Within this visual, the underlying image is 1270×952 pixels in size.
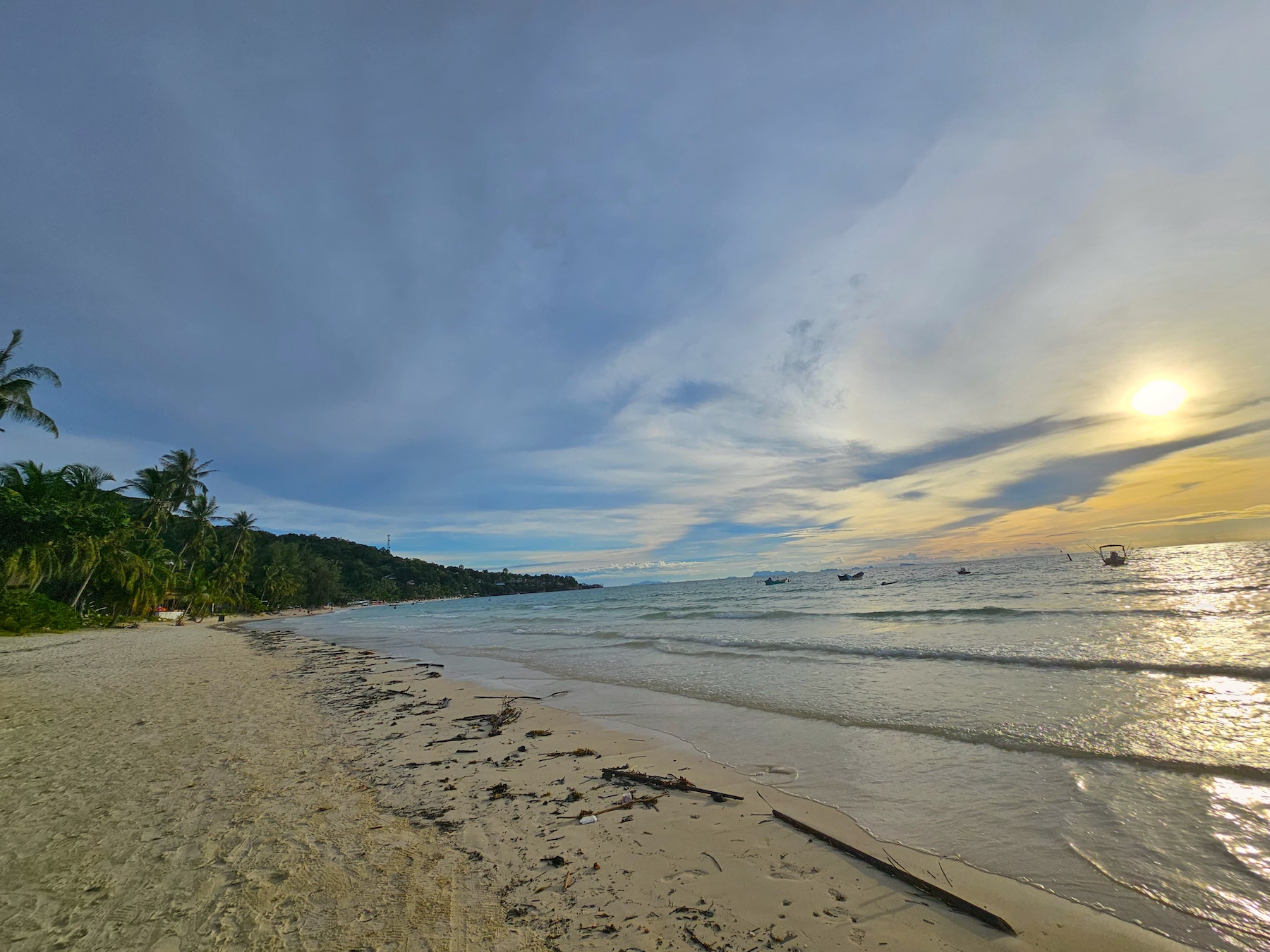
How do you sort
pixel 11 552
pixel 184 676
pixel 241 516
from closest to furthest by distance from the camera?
1. pixel 184 676
2. pixel 11 552
3. pixel 241 516

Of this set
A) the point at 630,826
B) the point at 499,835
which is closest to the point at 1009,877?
the point at 630,826

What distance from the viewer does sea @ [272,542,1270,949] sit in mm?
4285

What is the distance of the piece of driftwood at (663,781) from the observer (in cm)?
586

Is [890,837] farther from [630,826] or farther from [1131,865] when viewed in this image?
[630,826]

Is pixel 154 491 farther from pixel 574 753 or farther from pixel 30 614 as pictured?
pixel 574 753

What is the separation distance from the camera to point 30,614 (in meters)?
27.2

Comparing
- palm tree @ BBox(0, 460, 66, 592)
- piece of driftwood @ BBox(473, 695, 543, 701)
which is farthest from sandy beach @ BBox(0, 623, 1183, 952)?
palm tree @ BBox(0, 460, 66, 592)

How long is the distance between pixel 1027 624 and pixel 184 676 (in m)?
27.3

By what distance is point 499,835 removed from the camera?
4918 mm

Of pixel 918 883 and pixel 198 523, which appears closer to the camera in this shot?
pixel 918 883

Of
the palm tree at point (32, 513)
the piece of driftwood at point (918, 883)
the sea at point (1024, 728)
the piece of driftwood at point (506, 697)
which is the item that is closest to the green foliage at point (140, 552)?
the palm tree at point (32, 513)

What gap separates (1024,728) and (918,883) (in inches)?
205

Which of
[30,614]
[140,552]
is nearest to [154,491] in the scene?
[140,552]

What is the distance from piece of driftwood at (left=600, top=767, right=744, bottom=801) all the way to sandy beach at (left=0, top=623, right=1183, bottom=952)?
0.11 meters
